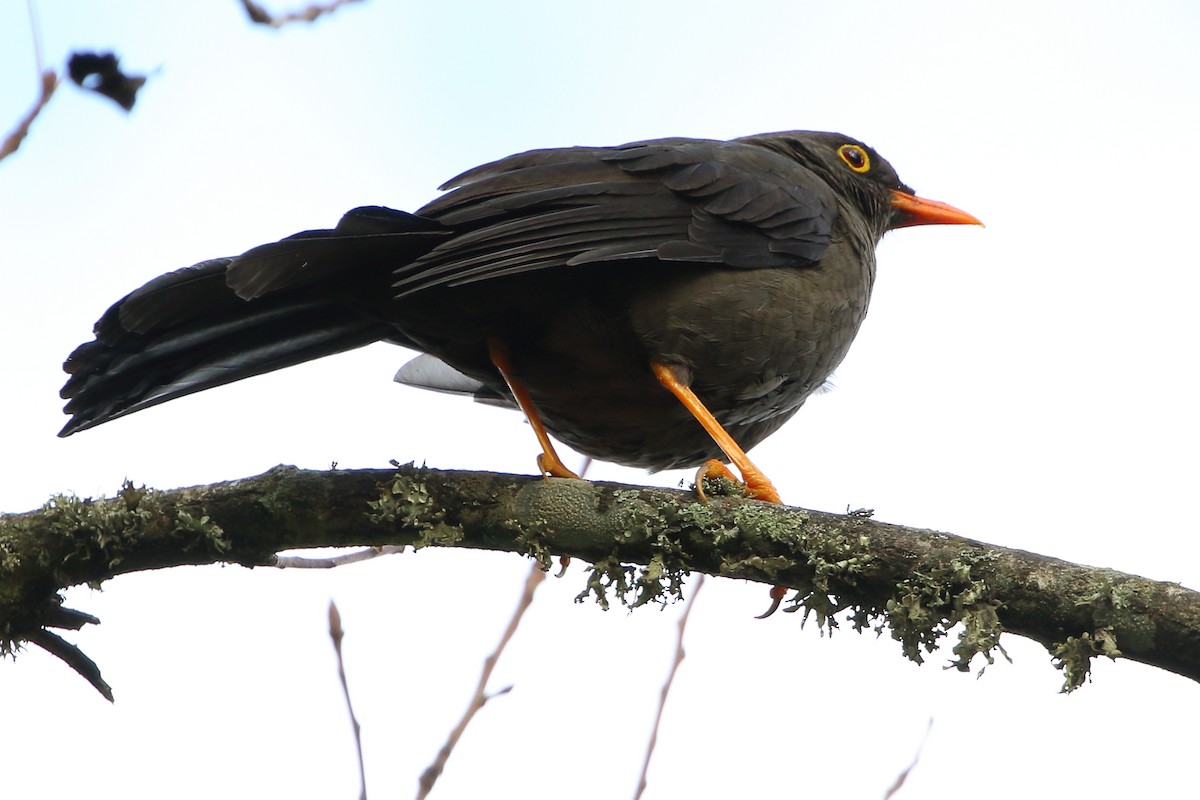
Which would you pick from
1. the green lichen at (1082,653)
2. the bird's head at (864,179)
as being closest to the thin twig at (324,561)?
the green lichen at (1082,653)

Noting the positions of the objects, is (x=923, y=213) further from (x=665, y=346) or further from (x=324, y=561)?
(x=324, y=561)

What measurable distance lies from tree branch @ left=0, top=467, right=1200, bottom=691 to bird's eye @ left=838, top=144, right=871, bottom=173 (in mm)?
2677

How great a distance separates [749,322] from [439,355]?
1.06 metres

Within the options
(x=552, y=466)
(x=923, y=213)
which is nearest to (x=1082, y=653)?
(x=552, y=466)

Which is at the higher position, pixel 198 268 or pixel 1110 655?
pixel 198 268

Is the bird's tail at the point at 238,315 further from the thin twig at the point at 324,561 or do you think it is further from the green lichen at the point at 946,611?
the green lichen at the point at 946,611

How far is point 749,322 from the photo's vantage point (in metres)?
4.11

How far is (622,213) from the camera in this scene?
13.3 ft

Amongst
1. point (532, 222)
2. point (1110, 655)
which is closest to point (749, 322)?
point (532, 222)

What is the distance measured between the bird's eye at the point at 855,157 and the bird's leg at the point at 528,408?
6.28 feet

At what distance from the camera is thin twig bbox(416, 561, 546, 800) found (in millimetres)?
2967

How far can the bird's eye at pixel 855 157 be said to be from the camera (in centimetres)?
540

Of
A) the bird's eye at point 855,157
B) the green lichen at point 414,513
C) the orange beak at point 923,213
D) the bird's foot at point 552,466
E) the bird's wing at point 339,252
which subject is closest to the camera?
the green lichen at point 414,513

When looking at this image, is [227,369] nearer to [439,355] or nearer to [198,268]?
[198,268]
